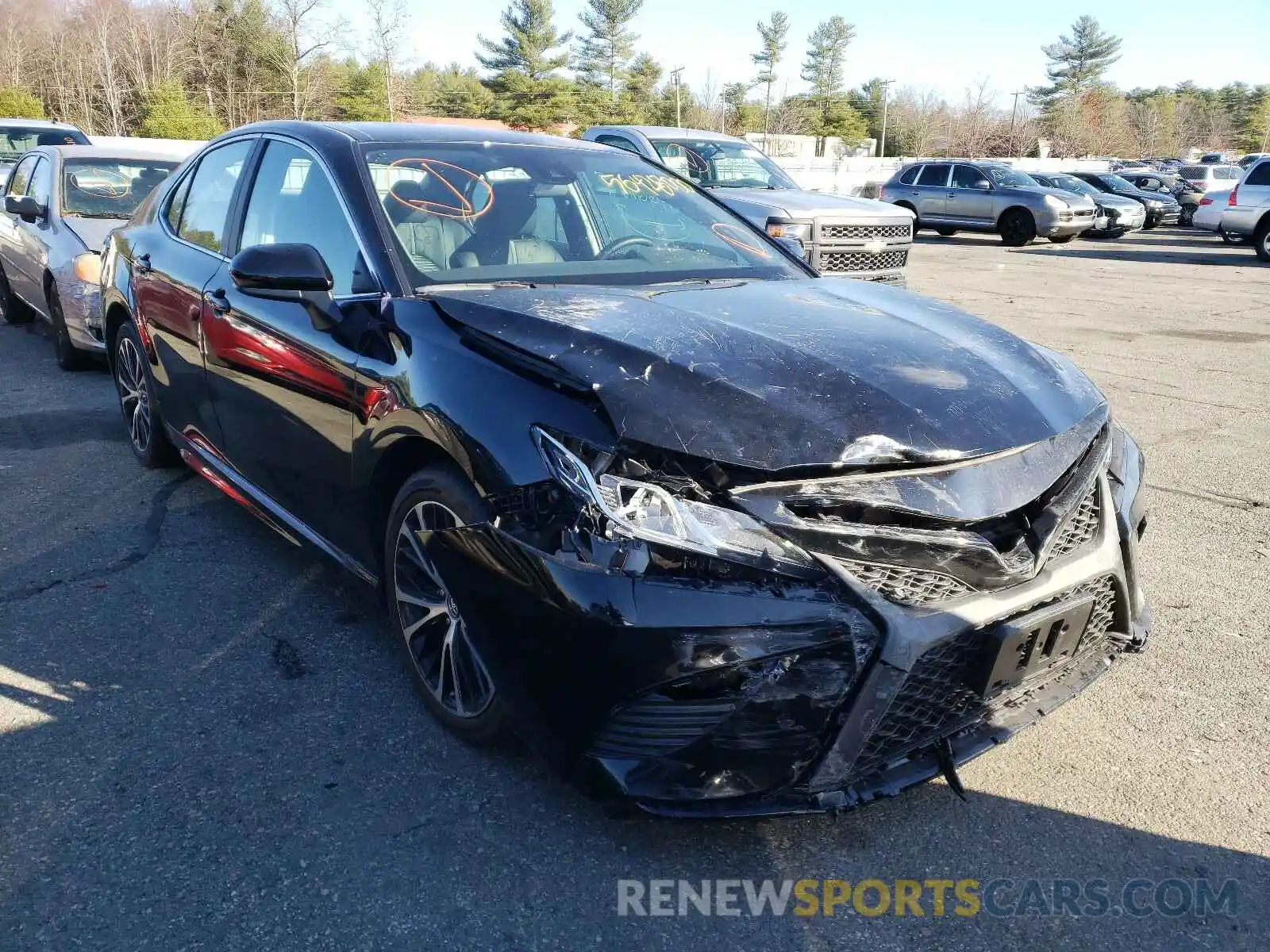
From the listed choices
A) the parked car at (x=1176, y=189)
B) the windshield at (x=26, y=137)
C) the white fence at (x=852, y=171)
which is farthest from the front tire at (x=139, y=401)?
the parked car at (x=1176, y=189)

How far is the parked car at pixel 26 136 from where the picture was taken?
14.0m

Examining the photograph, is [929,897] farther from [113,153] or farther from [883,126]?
[883,126]

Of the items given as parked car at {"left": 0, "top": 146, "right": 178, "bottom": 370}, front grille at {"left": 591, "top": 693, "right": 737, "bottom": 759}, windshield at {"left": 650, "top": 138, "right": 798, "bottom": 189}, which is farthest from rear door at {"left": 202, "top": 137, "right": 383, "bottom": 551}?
windshield at {"left": 650, "top": 138, "right": 798, "bottom": 189}

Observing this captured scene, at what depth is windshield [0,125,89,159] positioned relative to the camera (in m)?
14.0

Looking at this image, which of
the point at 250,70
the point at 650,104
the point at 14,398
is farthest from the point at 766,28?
the point at 14,398

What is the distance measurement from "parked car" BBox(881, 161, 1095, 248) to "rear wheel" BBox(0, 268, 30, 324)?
19.7m

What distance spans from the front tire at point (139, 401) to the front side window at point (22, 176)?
4281 mm

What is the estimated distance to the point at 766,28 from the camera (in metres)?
86.8

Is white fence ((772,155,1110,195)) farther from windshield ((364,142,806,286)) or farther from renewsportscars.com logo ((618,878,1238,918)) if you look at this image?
renewsportscars.com logo ((618,878,1238,918))

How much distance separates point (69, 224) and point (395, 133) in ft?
16.9

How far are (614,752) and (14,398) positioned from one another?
6.36 metres

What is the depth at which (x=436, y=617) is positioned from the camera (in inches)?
113

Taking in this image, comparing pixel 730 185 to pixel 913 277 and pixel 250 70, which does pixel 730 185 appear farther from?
pixel 250 70

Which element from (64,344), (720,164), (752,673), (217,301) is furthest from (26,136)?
(752,673)
